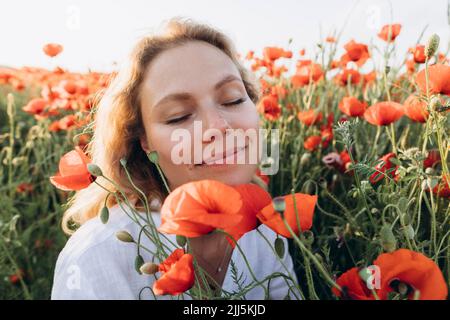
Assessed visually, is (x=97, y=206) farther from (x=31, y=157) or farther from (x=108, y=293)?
(x=31, y=157)

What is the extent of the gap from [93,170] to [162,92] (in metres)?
0.32

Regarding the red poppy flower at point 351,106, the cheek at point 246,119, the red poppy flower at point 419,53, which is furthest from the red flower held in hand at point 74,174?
the red poppy flower at point 419,53

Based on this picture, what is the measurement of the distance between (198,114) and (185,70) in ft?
0.35

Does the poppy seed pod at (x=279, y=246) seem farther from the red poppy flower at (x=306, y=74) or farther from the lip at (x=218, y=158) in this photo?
the red poppy flower at (x=306, y=74)

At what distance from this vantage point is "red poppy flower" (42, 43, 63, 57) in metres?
2.38

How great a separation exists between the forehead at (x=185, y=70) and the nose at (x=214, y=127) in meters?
0.07

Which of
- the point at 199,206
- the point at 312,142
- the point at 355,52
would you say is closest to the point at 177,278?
the point at 199,206

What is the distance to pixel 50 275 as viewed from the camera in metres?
1.97

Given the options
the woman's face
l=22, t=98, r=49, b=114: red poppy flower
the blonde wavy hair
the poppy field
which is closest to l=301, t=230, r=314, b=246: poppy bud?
the poppy field

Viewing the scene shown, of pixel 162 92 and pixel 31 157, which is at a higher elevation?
pixel 162 92

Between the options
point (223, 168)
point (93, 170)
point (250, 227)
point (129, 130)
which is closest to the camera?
point (250, 227)

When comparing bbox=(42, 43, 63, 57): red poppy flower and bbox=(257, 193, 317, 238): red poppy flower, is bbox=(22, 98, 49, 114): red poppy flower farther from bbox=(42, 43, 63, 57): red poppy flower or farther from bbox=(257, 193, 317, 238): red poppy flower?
bbox=(257, 193, 317, 238): red poppy flower
